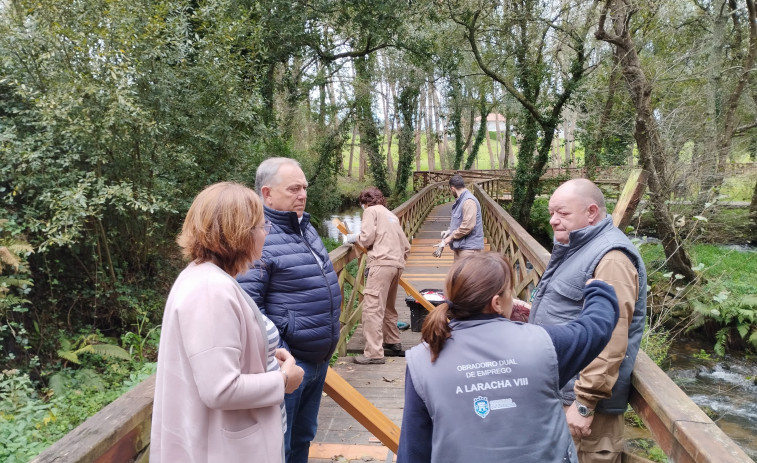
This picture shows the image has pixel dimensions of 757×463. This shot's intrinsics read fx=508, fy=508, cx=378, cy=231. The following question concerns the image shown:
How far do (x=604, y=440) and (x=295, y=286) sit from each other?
1.41 metres

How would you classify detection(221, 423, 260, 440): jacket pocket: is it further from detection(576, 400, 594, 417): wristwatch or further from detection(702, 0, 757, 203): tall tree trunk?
detection(702, 0, 757, 203): tall tree trunk

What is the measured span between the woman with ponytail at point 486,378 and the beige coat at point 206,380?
0.46 metres

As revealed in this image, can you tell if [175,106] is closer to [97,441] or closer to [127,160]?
[127,160]

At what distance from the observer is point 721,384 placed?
764 cm

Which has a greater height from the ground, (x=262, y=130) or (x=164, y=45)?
(x=164, y=45)

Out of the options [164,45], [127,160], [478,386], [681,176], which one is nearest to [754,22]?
[681,176]

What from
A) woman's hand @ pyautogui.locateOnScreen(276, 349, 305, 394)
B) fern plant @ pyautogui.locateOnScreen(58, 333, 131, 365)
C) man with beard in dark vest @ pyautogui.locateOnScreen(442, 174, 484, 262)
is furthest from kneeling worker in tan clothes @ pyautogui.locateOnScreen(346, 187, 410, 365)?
fern plant @ pyautogui.locateOnScreen(58, 333, 131, 365)

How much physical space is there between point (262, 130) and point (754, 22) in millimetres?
11219

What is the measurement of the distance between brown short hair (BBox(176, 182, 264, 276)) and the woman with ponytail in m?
0.59

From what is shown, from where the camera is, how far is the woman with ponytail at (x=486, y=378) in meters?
1.32

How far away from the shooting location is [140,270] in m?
7.92

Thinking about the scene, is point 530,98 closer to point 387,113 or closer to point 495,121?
point 387,113

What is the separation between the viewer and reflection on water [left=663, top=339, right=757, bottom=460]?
6449 millimetres

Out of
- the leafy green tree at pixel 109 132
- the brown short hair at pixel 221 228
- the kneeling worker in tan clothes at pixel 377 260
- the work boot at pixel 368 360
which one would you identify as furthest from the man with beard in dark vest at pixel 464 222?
the brown short hair at pixel 221 228
